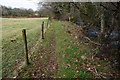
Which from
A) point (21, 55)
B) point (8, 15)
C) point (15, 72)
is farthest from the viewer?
point (8, 15)

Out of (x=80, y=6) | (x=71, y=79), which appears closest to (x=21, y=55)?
(x=71, y=79)

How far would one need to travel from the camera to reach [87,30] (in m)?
10.6

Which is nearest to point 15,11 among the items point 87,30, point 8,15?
point 8,15

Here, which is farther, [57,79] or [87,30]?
[87,30]

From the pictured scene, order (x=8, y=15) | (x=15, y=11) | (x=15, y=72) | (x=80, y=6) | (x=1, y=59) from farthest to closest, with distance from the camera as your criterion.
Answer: (x=15, y=11), (x=8, y=15), (x=80, y=6), (x=1, y=59), (x=15, y=72)

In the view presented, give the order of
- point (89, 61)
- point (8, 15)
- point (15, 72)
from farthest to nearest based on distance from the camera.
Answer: point (8, 15) < point (89, 61) < point (15, 72)

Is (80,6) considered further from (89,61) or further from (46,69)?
(46,69)

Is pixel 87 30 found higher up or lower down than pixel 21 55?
higher up

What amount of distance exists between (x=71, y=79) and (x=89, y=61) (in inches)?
67.9

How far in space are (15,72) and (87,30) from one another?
8109mm

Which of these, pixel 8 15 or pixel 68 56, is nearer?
pixel 68 56

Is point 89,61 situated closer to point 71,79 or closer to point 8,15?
point 71,79

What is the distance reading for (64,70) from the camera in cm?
461

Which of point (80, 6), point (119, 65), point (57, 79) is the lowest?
point (57, 79)
